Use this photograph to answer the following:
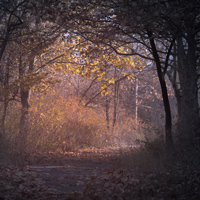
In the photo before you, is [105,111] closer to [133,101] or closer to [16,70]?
[133,101]

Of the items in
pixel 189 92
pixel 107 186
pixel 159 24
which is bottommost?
pixel 107 186

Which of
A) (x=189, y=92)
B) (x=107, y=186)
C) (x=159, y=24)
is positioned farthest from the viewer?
(x=189, y=92)

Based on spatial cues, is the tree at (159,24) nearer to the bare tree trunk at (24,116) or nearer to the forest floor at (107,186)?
the forest floor at (107,186)

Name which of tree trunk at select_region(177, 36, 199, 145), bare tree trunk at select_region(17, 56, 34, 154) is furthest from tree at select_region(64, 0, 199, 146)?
bare tree trunk at select_region(17, 56, 34, 154)

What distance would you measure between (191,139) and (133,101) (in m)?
22.9

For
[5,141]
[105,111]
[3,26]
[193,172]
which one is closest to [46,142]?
[5,141]

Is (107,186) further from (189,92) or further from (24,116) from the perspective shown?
(24,116)

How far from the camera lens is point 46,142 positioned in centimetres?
1427

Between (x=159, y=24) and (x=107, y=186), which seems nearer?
(x=107, y=186)

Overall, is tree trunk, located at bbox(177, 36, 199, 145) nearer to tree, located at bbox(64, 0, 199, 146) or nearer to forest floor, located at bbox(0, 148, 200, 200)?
tree, located at bbox(64, 0, 199, 146)

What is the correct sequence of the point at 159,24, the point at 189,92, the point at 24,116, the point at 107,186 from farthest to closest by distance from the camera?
1. the point at 24,116
2. the point at 189,92
3. the point at 159,24
4. the point at 107,186

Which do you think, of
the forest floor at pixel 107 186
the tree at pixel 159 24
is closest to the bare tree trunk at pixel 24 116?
the forest floor at pixel 107 186

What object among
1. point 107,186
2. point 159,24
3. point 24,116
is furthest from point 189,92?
point 24,116

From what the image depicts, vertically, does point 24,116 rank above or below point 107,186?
above
